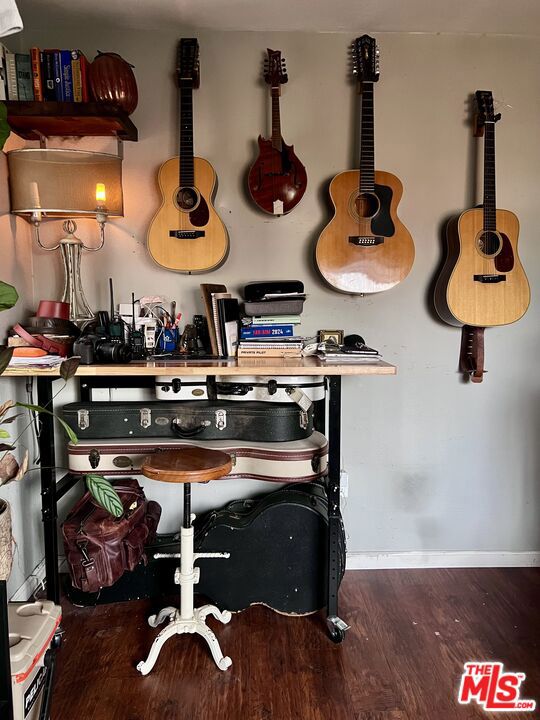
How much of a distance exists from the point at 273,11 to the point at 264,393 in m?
1.53

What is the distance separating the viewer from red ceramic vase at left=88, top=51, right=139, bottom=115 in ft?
6.51

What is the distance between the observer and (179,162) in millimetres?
2139

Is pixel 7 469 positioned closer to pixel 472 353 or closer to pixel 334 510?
pixel 334 510

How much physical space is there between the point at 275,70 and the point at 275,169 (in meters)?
0.42

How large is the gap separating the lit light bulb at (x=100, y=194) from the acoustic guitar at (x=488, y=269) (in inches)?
58.3

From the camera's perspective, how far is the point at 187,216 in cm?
212

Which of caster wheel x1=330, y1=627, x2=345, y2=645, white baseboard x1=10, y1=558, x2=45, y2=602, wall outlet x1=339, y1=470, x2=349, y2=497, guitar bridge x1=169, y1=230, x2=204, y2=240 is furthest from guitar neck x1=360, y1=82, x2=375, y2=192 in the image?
white baseboard x1=10, y1=558, x2=45, y2=602

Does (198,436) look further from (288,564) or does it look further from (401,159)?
(401,159)

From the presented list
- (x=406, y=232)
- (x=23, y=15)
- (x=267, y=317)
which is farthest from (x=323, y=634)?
(x=23, y=15)

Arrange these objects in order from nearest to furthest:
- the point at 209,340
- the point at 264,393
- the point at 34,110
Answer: the point at 34,110 < the point at 264,393 < the point at 209,340

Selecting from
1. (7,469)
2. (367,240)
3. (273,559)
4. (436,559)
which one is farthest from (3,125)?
(436,559)

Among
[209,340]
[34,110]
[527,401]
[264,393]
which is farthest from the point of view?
[527,401]

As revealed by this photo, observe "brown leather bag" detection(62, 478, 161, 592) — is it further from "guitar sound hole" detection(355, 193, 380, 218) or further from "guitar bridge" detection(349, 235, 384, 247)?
"guitar sound hole" detection(355, 193, 380, 218)

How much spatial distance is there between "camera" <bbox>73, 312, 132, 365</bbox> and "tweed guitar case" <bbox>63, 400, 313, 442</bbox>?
0.23 metres
